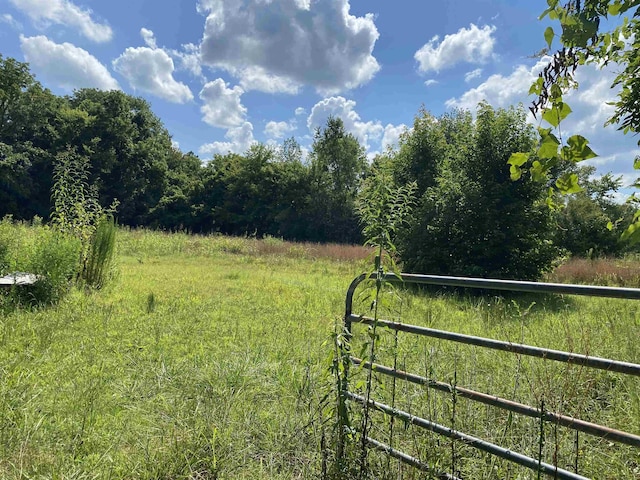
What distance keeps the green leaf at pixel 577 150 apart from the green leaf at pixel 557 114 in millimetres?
49

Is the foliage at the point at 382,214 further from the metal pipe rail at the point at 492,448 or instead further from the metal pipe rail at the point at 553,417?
the metal pipe rail at the point at 492,448

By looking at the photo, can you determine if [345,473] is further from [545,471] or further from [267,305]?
→ [267,305]

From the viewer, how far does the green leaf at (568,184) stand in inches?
35.9

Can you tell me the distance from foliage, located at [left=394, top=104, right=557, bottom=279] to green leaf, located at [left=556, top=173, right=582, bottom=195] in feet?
26.1

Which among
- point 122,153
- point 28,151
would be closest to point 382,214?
point 28,151

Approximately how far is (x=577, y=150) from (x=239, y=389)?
9.64 feet

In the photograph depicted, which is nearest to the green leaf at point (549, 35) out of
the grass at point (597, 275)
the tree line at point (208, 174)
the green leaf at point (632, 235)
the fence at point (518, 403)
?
the green leaf at point (632, 235)

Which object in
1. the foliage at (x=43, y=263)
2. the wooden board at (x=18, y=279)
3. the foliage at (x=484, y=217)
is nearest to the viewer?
the wooden board at (x=18, y=279)

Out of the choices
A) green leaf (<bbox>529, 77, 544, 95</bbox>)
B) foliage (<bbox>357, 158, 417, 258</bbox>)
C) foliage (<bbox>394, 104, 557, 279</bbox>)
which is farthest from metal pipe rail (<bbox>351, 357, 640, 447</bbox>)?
foliage (<bbox>394, 104, 557, 279</bbox>)

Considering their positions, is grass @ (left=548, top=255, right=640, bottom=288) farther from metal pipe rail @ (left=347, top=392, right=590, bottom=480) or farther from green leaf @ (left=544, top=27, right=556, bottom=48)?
green leaf @ (left=544, top=27, right=556, bottom=48)

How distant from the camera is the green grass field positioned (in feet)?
7.20

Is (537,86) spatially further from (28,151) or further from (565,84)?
(28,151)

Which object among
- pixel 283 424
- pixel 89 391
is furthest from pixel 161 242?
pixel 283 424

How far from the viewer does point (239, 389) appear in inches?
122
